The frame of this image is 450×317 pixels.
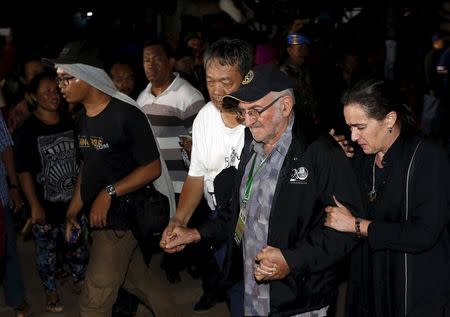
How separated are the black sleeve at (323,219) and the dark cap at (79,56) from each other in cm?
216

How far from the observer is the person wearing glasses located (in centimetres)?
374

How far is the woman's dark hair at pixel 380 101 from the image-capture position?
155 inches

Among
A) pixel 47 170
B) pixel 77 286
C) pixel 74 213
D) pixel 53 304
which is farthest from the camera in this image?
pixel 77 286

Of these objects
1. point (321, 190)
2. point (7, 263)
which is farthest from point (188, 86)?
point (321, 190)

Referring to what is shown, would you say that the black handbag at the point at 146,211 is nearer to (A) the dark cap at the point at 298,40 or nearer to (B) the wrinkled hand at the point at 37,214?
(B) the wrinkled hand at the point at 37,214

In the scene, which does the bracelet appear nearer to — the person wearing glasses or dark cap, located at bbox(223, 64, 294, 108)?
the person wearing glasses

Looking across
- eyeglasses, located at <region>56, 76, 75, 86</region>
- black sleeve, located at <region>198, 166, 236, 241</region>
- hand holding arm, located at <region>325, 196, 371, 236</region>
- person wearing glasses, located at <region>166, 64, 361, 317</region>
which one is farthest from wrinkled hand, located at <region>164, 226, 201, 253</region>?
eyeglasses, located at <region>56, 76, 75, 86</region>

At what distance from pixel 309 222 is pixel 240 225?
1.42 feet

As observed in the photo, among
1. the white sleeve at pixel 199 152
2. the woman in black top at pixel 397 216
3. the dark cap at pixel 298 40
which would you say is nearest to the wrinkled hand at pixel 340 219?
the woman in black top at pixel 397 216

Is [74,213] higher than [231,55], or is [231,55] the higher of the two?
[231,55]

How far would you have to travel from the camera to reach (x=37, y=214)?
6.57 m

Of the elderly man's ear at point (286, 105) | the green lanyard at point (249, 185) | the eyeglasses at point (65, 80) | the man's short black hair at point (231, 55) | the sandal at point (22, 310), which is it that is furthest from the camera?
the sandal at point (22, 310)

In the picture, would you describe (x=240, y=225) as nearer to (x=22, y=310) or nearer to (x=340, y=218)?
(x=340, y=218)

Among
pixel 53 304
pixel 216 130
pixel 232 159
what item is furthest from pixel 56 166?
pixel 232 159
